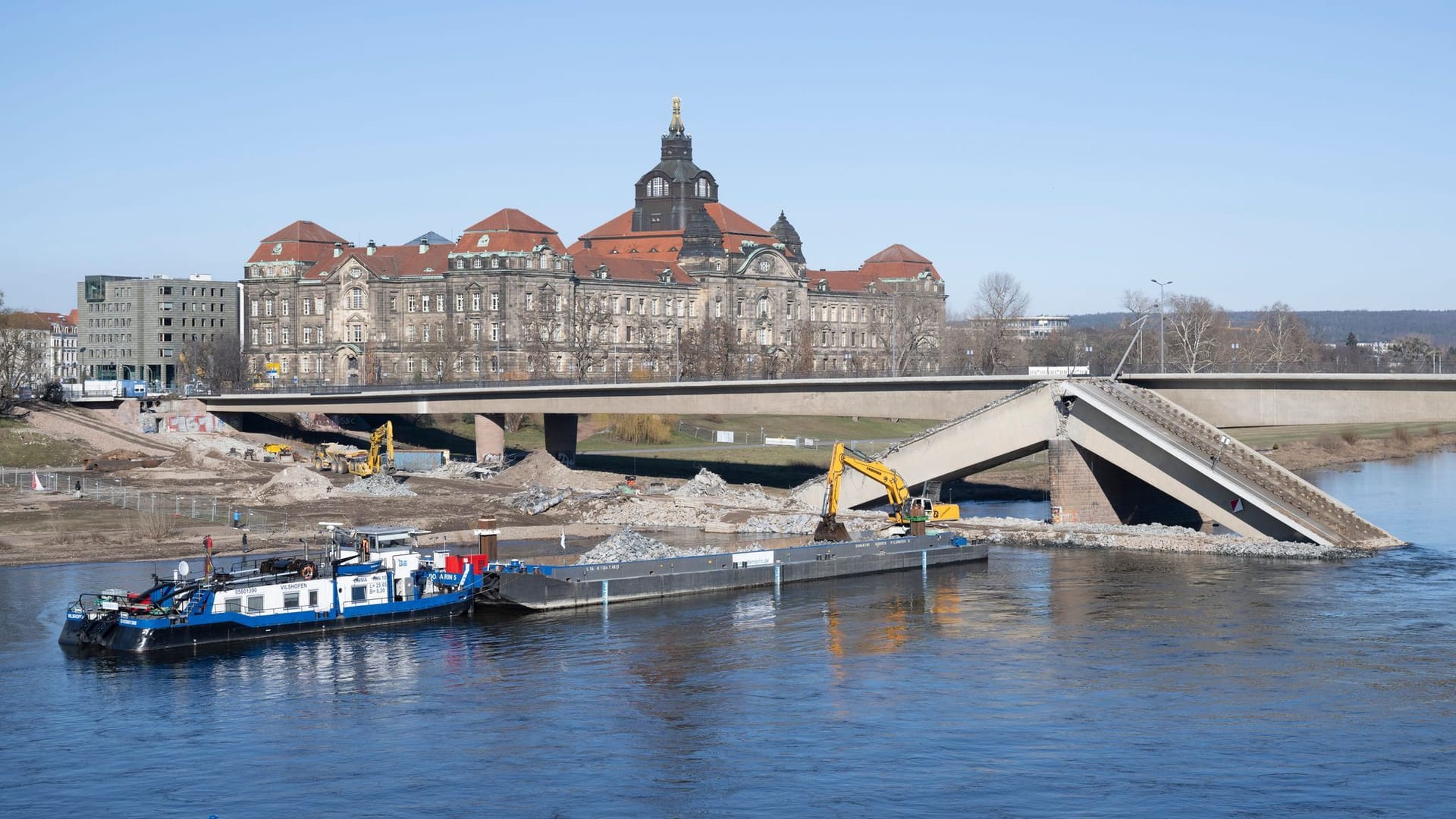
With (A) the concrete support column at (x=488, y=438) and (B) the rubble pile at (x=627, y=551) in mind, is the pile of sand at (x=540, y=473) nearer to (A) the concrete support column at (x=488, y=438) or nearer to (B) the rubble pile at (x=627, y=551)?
(A) the concrete support column at (x=488, y=438)

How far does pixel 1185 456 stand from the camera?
260 ft

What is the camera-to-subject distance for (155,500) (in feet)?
311

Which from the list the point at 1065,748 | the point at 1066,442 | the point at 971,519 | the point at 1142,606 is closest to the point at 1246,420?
the point at 1066,442

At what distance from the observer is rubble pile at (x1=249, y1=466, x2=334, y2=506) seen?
94938 millimetres

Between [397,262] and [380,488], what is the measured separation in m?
92.4

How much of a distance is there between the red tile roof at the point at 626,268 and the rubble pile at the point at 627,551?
10935cm

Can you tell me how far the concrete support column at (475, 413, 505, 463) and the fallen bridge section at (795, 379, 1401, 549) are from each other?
3822 cm

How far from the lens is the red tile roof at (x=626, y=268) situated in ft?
611

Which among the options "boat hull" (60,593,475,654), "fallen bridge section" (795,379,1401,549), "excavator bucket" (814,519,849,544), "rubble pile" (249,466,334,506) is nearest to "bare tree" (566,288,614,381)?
"rubble pile" (249,466,334,506)

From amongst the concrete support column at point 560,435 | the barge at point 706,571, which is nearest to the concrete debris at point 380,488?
the concrete support column at point 560,435

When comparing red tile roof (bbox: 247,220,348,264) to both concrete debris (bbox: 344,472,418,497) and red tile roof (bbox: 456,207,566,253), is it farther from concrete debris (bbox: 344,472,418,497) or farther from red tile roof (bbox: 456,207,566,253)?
concrete debris (bbox: 344,472,418,497)

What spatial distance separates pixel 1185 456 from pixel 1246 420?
11836mm

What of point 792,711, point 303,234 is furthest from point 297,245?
point 792,711

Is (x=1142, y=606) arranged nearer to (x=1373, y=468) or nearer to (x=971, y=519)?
(x=971, y=519)
